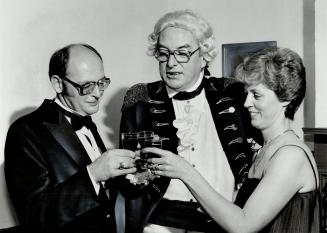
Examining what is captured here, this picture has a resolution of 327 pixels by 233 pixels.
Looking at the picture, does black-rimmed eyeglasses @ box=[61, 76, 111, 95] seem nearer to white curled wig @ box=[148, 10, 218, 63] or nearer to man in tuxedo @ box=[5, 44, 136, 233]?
man in tuxedo @ box=[5, 44, 136, 233]

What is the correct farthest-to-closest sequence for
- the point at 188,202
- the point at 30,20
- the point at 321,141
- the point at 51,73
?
the point at 321,141 → the point at 30,20 → the point at 188,202 → the point at 51,73

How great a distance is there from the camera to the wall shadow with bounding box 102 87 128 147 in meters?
3.46

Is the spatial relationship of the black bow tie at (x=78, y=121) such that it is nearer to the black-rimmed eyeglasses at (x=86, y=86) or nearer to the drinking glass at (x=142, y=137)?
the black-rimmed eyeglasses at (x=86, y=86)

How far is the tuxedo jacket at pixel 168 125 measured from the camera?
7.77 ft

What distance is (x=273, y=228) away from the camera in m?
1.84

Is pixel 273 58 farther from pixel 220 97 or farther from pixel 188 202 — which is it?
pixel 188 202

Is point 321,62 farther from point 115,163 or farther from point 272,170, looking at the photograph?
point 115,163

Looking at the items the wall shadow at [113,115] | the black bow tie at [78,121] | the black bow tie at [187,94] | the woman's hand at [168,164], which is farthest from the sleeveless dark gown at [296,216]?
the wall shadow at [113,115]

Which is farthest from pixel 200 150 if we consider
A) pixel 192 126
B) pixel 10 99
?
pixel 10 99

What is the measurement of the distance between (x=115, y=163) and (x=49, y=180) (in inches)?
12.4

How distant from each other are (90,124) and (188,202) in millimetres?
688

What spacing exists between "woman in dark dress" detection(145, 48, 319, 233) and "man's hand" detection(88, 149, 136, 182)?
116 millimetres

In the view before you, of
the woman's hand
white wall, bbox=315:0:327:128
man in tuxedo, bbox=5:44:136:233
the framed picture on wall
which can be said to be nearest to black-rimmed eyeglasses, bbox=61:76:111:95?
man in tuxedo, bbox=5:44:136:233

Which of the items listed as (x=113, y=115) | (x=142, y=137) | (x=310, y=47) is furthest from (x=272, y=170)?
(x=310, y=47)
